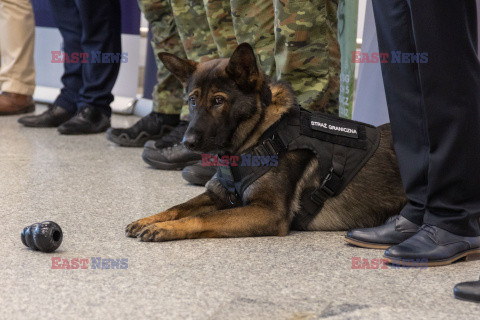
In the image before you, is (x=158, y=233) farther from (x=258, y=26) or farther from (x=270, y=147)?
(x=258, y=26)

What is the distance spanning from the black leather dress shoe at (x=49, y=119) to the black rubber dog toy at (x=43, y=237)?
279 cm

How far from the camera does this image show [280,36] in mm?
2625

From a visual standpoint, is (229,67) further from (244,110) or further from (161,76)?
(161,76)

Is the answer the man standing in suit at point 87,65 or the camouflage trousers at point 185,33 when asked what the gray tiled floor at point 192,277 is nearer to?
the camouflage trousers at point 185,33

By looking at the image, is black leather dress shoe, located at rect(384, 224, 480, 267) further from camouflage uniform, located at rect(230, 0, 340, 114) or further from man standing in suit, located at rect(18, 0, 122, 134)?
man standing in suit, located at rect(18, 0, 122, 134)

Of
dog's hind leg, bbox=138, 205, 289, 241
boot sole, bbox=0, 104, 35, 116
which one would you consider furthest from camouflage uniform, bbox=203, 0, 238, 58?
boot sole, bbox=0, 104, 35, 116

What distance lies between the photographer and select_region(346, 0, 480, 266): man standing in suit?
1.71 metres

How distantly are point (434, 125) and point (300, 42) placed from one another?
101 centimetres

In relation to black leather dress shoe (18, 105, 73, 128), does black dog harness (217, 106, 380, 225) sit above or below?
above

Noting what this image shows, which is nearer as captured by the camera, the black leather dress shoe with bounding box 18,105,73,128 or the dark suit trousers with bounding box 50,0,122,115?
the dark suit trousers with bounding box 50,0,122,115

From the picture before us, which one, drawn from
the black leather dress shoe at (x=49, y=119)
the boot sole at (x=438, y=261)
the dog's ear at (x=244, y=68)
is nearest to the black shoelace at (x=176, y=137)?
the dog's ear at (x=244, y=68)

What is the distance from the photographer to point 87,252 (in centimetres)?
194

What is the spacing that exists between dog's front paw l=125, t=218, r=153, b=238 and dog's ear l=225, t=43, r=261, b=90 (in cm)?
61

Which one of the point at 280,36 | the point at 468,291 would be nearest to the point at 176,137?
the point at 280,36
